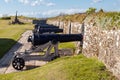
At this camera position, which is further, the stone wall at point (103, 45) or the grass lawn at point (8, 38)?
the grass lawn at point (8, 38)

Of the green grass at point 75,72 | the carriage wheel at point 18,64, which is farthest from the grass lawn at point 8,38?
the green grass at point 75,72

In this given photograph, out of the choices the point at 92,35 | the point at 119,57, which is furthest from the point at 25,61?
the point at 119,57

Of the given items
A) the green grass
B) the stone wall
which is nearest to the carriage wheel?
the green grass

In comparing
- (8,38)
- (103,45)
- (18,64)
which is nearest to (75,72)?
(103,45)

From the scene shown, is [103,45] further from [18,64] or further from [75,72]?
[18,64]

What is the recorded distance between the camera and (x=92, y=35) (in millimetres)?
13664

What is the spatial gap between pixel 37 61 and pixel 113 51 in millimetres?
8893

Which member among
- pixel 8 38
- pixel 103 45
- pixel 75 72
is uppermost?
pixel 103 45

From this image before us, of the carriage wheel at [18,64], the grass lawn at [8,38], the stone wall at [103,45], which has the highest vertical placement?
the stone wall at [103,45]

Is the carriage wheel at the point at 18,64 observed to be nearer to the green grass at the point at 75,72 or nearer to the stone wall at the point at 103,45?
the green grass at the point at 75,72

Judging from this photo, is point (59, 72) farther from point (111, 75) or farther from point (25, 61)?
point (25, 61)

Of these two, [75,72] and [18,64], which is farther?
[18,64]

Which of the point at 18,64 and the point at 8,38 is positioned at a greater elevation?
the point at 18,64

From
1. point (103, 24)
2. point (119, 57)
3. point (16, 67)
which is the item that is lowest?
point (16, 67)
